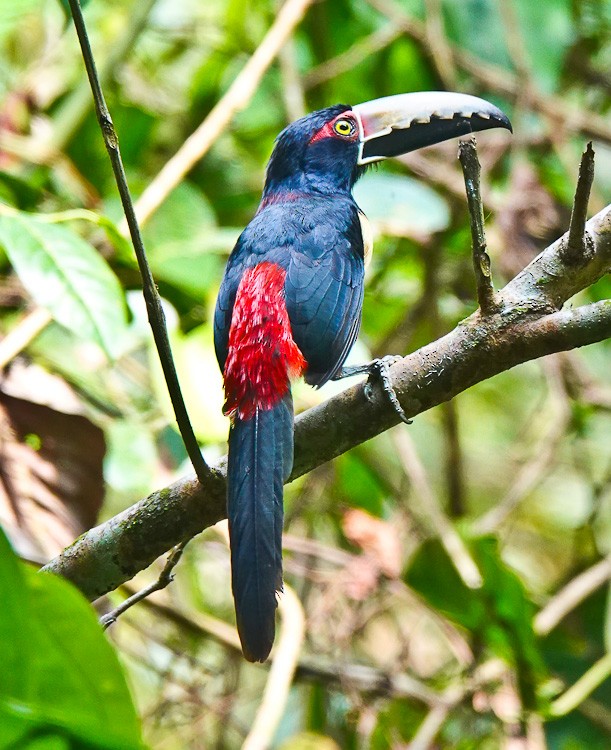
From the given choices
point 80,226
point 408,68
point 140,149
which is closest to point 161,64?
point 140,149

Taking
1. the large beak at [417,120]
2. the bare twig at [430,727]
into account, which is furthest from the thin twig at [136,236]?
the bare twig at [430,727]

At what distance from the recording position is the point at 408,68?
4309mm

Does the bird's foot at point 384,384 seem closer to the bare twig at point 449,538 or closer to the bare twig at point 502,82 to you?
the bare twig at point 449,538

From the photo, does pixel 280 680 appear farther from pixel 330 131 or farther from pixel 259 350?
pixel 330 131

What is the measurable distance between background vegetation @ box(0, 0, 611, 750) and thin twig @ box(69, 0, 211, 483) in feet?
2.32

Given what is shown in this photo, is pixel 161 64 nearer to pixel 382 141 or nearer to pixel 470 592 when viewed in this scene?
pixel 382 141

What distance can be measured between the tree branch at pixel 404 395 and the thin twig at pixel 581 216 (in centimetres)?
2

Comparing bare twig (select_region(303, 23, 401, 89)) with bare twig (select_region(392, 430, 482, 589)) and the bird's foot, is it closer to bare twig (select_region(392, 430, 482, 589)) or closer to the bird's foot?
bare twig (select_region(392, 430, 482, 589))

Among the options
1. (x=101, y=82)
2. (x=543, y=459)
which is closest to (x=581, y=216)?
(x=543, y=459)

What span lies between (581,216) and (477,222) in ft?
0.58

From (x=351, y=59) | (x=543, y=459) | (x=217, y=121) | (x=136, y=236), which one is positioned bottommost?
(x=543, y=459)

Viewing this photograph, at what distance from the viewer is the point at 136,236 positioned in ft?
4.88

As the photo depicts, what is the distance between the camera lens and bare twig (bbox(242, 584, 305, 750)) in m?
2.55

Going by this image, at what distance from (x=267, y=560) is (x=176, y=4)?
382 centimetres
